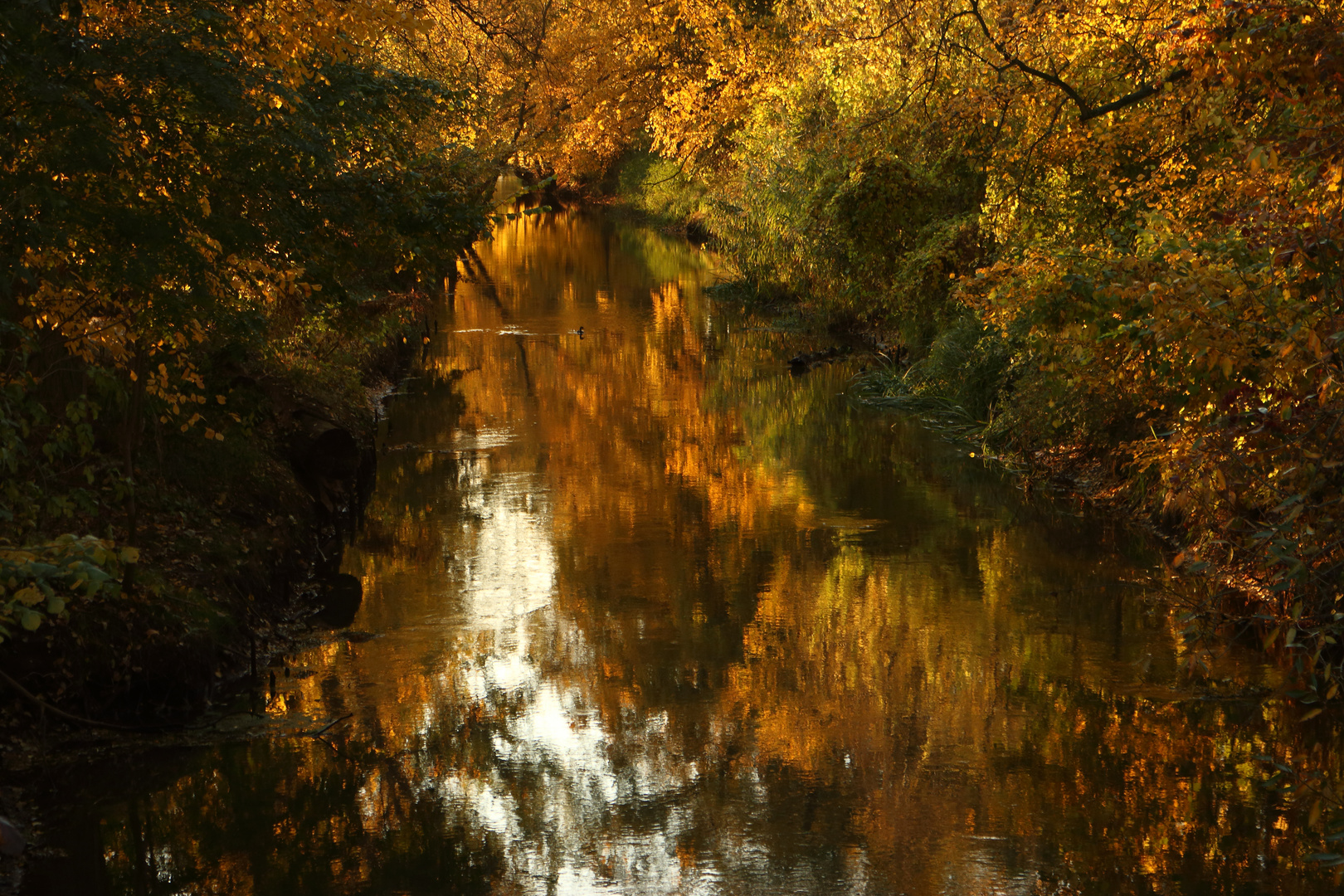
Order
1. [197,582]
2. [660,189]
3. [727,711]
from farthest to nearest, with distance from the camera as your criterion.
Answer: [660,189] < [197,582] < [727,711]

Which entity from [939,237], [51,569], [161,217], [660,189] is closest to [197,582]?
[161,217]

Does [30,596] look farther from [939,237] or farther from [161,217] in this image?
[939,237]

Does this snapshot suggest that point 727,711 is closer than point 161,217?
No

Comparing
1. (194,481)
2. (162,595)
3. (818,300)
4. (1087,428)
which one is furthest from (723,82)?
(162,595)

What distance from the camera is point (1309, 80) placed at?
7570mm

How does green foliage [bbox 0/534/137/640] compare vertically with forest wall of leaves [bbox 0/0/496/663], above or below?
below

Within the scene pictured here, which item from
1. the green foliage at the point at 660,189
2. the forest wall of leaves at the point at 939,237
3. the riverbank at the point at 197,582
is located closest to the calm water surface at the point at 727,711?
the riverbank at the point at 197,582

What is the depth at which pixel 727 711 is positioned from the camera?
1071 cm

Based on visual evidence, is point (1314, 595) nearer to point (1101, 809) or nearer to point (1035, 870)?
point (1101, 809)

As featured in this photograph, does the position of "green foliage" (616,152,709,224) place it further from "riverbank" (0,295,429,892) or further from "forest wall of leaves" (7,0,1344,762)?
"riverbank" (0,295,429,892)

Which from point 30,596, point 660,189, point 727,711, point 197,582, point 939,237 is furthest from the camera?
point 660,189

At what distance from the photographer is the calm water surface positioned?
8.28m

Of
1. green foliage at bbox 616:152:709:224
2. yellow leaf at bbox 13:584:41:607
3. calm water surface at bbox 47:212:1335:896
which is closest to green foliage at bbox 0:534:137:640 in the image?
yellow leaf at bbox 13:584:41:607

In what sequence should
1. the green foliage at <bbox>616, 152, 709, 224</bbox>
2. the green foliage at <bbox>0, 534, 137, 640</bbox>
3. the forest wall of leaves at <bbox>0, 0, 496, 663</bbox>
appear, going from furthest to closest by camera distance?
1. the green foliage at <bbox>616, 152, 709, 224</bbox>
2. the forest wall of leaves at <bbox>0, 0, 496, 663</bbox>
3. the green foliage at <bbox>0, 534, 137, 640</bbox>
